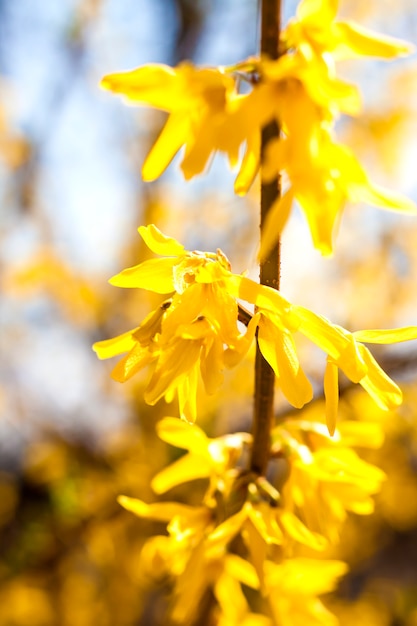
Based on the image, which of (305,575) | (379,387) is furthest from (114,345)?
(305,575)

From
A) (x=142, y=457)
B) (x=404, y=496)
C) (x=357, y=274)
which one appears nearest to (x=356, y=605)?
(x=404, y=496)

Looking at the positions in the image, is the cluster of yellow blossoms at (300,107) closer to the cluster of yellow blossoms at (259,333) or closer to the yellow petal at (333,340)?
the cluster of yellow blossoms at (259,333)

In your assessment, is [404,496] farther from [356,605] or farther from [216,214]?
[216,214]

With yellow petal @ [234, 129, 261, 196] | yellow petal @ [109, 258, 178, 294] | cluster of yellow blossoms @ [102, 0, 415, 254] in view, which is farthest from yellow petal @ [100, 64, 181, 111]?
yellow petal @ [109, 258, 178, 294]

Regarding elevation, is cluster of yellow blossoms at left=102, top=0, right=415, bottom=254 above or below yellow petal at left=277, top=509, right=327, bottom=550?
above

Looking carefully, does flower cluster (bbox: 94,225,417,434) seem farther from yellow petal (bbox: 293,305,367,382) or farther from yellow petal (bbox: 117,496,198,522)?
yellow petal (bbox: 117,496,198,522)

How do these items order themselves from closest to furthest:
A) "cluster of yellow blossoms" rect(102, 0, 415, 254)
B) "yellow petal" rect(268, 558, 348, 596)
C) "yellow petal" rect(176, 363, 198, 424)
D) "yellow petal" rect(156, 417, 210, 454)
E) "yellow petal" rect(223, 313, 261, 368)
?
"cluster of yellow blossoms" rect(102, 0, 415, 254) → "yellow petal" rect(223, 313, 261, 368) → "yellow petal" rect(176, 363, 198, 424) → "yellow petal" rect(156, 417, 210, 454) → "yellow petal" rect(268, 558, 348, 596)

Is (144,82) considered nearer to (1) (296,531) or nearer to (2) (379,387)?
(2) (379,387)

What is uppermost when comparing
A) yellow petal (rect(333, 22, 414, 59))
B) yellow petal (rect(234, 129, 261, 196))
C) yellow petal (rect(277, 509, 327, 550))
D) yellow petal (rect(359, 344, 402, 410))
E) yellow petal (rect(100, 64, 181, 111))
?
yellow petal (rect(333, 22, 414, 59))
